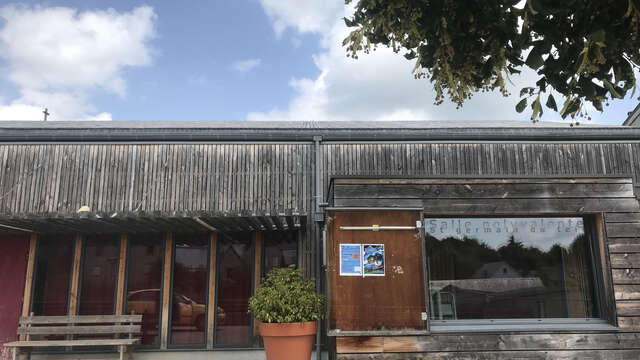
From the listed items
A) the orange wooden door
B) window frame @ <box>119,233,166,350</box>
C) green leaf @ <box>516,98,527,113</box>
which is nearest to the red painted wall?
window frame @ <box>119,233,166,350</box>

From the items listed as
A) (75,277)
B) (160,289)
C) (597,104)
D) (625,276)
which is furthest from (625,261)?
(75,277)

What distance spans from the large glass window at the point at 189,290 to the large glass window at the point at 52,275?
2056 mm

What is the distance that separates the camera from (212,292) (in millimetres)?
9703

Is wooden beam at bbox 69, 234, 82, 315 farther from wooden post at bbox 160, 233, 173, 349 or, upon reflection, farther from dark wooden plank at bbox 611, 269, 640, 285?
dark wooden plank at bbox 611, 269, 640, 285

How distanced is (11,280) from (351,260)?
681cm

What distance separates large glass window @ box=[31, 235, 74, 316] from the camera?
9750 millimetres

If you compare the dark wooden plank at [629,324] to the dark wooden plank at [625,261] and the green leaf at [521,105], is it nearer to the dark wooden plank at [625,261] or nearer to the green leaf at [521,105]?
the dark wooden plank at [625,261]

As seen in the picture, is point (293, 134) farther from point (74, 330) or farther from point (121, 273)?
point (74, 330)

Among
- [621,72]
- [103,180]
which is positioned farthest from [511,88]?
[103,180]

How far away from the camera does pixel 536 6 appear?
317 centimetres

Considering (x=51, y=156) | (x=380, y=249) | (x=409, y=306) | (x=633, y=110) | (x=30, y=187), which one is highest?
(x=633, y=110)

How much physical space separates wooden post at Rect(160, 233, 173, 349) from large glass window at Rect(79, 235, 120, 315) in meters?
0.93

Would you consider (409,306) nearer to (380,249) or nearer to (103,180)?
(380,249)

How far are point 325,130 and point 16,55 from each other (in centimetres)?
1287
